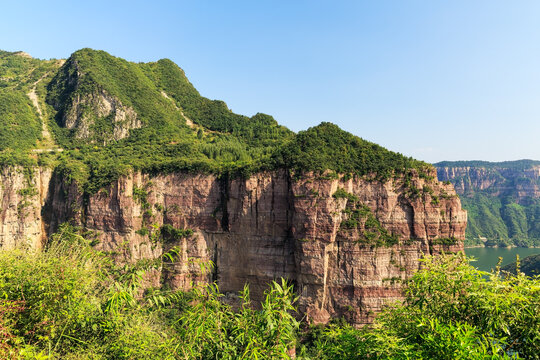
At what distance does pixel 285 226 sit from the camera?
37.9 m

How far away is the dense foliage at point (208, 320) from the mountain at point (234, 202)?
2000 centimetres

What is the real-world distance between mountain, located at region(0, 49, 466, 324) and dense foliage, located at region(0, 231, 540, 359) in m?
20.0

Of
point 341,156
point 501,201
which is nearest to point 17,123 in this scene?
point 341,156

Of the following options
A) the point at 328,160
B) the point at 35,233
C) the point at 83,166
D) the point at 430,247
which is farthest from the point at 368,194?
the point at 35,233

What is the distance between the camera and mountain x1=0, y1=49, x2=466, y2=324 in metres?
35.3

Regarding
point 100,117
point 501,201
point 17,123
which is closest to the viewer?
point 17,123

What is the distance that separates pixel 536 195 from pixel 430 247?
191 m

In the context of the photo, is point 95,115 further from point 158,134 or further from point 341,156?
point 341,156

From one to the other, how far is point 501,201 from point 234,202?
18936 centimetres

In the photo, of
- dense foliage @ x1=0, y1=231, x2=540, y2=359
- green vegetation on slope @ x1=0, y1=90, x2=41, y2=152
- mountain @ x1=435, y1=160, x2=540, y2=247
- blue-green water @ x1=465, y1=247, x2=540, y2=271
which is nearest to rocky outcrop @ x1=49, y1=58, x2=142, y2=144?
green vegetation on slope @ x1=0, y1=90, x2=41, y2=152

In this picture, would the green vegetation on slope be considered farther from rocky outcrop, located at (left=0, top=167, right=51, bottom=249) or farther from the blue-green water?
the blue-green water

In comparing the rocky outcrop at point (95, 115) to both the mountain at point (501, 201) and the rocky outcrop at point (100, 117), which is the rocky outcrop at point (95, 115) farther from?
the mountain at point (501, 201)

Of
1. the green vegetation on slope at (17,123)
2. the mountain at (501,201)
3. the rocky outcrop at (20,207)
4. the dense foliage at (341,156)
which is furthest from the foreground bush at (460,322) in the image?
the mountain at (501,201)

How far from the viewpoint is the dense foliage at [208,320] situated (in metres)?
6.43
